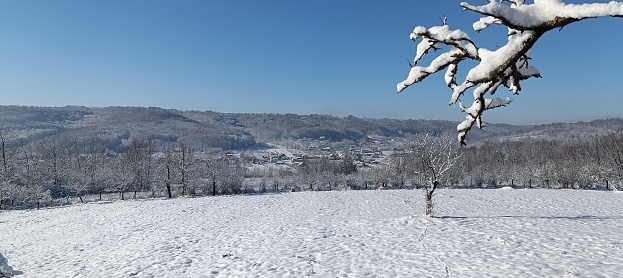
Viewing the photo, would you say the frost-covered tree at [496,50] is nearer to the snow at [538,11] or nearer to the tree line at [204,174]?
the snow at [538,11]

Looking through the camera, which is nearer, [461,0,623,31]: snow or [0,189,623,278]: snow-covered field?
[461,0,623,31]: snow

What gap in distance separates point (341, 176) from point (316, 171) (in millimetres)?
6865

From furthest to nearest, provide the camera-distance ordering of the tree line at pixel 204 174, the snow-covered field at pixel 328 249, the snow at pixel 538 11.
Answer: the tree line at pixel 204 174 → the snow-covered field at pixel 328 249 → the snow at pixel 538 11

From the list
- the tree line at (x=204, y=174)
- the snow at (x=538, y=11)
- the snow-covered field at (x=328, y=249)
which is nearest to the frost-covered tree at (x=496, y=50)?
the snow at (x=538, y=11)

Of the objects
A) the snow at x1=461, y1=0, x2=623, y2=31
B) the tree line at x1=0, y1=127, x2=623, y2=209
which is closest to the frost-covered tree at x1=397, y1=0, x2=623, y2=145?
the snow at x1=461, y1=0, x2=623, y2=31

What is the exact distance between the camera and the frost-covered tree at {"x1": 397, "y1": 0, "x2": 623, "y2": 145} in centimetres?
198

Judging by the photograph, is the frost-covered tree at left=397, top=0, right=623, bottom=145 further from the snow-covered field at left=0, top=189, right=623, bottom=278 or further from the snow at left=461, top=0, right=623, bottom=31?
the snow-covered field at left=0, top=189, right=623, bottom=278

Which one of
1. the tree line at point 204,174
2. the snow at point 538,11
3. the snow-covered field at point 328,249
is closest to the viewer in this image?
the snow at point 538,11

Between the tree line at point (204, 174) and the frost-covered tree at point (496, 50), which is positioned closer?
the frost-covered tree at point (496, 50)

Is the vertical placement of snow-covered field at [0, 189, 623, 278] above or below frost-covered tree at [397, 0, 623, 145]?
below

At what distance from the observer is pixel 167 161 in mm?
50938

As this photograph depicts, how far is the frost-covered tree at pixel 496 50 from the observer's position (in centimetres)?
198

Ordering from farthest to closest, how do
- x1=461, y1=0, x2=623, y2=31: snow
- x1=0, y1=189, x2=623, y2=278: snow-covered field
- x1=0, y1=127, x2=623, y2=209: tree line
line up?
1. x1=0, y1=127, x2=623, y2=209: tree line
2. x1=0, y1=189, x2=623, y2=278: snow-covered field
3. x1=461, y1=0, x2=623, y2=31: snow

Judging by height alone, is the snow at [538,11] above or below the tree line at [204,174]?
above
